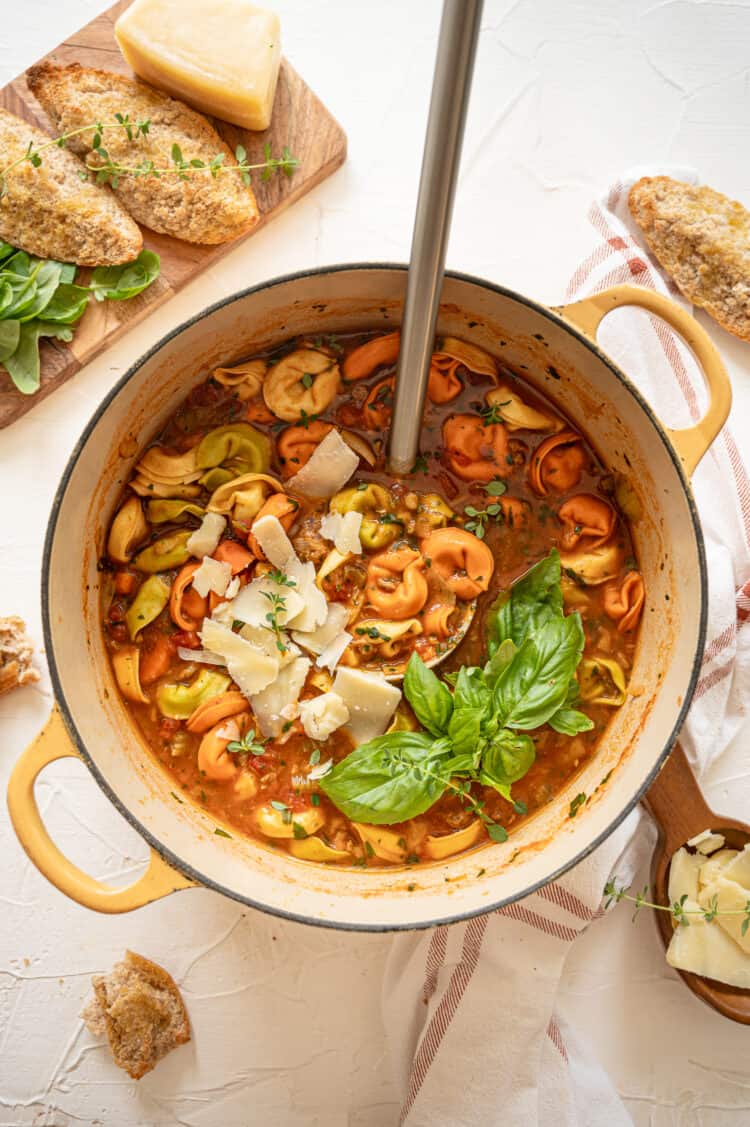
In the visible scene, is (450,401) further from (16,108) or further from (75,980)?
(75,980)

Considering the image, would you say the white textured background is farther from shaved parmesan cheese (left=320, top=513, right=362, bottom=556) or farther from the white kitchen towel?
shaved parmesan cheese (left=320, top=513, right=362, bottom=556)

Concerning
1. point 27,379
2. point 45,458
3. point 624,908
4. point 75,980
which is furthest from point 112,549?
point 624,908

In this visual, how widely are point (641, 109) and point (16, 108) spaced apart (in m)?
1.76

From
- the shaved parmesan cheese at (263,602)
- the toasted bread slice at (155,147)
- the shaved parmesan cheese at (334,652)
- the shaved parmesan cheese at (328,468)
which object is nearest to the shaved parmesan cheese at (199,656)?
the shaved parmesan cheese at (263,602)

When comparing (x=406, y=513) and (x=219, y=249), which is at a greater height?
(x=219, y=249)

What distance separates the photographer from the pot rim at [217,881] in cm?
215

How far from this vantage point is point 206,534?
101 inches

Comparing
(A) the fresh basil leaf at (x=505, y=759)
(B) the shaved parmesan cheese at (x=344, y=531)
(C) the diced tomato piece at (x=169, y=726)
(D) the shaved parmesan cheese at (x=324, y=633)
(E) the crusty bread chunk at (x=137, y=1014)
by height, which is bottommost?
(E) the crusty bread chunk at (x=137, y=1014)

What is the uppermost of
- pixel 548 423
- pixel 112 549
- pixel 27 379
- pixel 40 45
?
pixel 40 45

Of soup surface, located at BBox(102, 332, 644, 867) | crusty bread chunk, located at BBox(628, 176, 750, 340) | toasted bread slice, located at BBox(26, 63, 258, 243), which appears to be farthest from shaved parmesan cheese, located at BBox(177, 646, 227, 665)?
crusty bread chunk, located at BBox(628, 176, 750, 340)

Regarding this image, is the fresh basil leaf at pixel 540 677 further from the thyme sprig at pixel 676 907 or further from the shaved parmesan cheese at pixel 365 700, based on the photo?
the thyme sprig at pixel 676 907

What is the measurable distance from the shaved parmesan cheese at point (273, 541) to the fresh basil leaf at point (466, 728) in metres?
0.60

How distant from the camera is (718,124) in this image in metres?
2.82

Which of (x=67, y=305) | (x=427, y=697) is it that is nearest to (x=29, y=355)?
(x=67, y=305)
